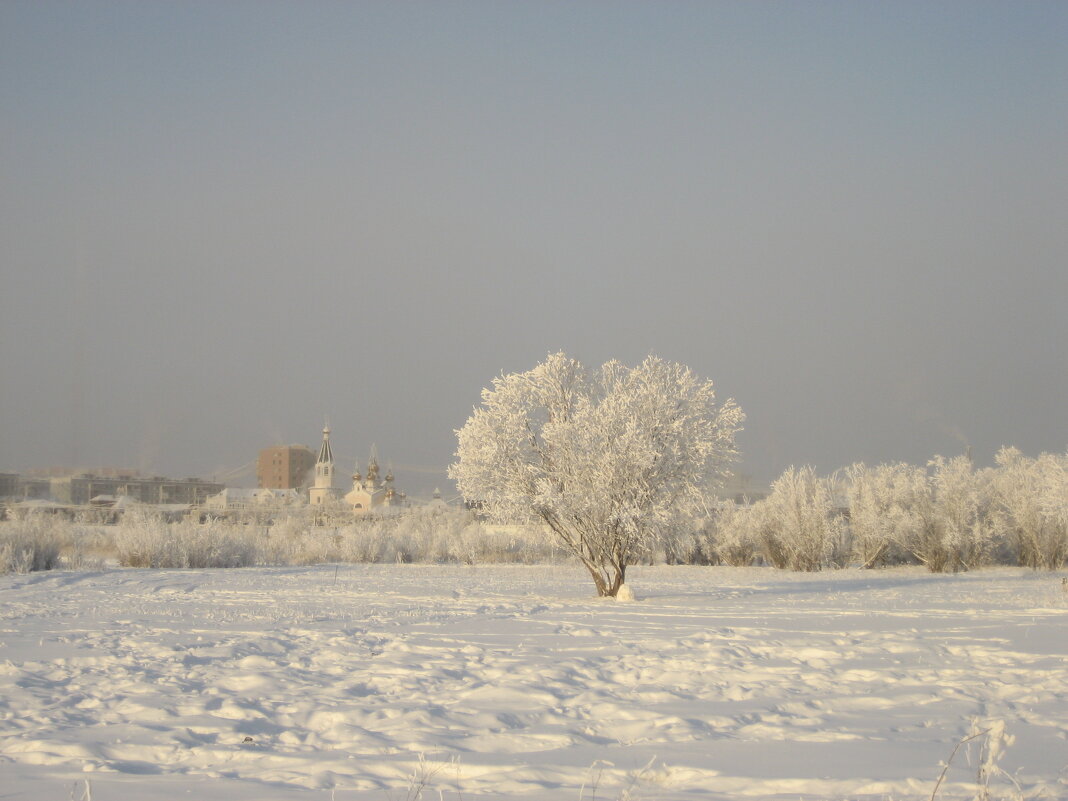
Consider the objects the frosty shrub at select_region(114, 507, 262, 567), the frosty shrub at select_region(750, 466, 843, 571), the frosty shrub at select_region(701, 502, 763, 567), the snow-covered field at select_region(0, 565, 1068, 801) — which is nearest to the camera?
the snow-covered field at select_region(0, 565, 1068, 801)

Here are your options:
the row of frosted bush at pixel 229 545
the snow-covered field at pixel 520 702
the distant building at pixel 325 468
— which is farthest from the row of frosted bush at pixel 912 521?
the distant building at pixel 325 468

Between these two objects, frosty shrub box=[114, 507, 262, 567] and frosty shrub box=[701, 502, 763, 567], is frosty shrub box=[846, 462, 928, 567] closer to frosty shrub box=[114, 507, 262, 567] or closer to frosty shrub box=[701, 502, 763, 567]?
frosty shrub box=[701, 502, 763, 567]

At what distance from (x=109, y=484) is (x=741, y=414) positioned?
12997 centimetres

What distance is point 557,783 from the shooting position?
6363 millimetres

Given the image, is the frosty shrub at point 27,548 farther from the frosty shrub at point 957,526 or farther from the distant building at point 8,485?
the distant building at point 8,485

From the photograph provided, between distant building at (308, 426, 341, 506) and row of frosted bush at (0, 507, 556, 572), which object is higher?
distant building at (308, 426, 341, 506)

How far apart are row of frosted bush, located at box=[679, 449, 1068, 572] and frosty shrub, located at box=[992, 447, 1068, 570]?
42 mm

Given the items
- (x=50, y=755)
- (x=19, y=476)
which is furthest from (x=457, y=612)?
(x=19, y=476)

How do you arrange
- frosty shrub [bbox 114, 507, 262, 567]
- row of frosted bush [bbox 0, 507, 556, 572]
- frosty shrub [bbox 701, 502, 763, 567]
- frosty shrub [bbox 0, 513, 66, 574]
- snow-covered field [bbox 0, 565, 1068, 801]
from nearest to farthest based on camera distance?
snow-covered field [bbox 0, 565, 1068, 801], frosty shrub [bbox 0, 513, 66, 574], row of frosted bush [bbox 0, 507, 556, 572], frosty shrub [bbox 114, 507, 262, 567], frosty shrub [bbox 701, 502, 763, 567]

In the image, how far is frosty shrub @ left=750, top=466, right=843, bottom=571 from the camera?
4213 centimetres

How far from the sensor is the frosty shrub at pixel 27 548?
32.3 meters

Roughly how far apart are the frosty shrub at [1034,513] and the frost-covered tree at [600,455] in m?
18.4

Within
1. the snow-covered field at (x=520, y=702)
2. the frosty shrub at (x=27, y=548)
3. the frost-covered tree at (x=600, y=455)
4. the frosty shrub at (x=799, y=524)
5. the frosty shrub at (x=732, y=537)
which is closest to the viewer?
the snow-covered field at (x=520, y=702)

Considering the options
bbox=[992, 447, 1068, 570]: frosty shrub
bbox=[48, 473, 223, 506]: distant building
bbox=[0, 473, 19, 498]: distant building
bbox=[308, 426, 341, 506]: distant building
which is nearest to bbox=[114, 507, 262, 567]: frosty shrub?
bbox=[992, 447, 1068, 570]: frosty shrub
